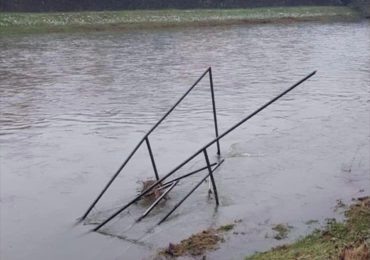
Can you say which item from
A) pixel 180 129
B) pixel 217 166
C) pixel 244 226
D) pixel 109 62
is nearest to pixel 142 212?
pixel 244 226

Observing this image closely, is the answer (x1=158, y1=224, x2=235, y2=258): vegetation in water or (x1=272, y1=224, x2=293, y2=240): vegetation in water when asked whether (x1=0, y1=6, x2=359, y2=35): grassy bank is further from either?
(x1=272, y1=224, x2=293, y2=240): vegetation in water

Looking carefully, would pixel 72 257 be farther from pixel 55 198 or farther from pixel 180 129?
pixel 180 129

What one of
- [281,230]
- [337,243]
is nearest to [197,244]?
[281,230]

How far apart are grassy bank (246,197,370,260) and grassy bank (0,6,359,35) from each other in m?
29.6

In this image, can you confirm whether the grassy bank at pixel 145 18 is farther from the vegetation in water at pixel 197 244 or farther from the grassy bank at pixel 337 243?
the grassy bank at pixel 337 243

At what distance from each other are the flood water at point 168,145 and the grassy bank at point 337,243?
14.8 inches

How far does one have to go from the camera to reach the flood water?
779 cm

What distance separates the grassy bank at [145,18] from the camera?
120ft

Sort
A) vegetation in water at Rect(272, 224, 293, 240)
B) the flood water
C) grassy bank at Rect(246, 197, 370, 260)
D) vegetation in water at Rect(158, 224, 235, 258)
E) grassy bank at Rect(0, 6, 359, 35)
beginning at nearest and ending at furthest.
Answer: grassy bank at Rect(246, 197, 370, 260)
vegetation in water at Rect(158, 224, 235, 258)
vegetation in water at Rect(272, 224, 293, 240)
the flood water
grassy bank at Rect(0, 6, 359, 35)

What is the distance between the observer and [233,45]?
98.3ft

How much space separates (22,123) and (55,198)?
5.07m

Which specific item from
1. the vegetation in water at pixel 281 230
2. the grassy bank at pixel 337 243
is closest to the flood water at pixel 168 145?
the vegetation in water at pixel 281 230

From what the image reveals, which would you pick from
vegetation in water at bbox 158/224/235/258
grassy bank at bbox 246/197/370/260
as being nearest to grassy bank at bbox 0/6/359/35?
vegetation in water at bbox 158/224/235/258

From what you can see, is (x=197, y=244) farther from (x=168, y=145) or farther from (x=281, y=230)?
(x=168, y=145)
